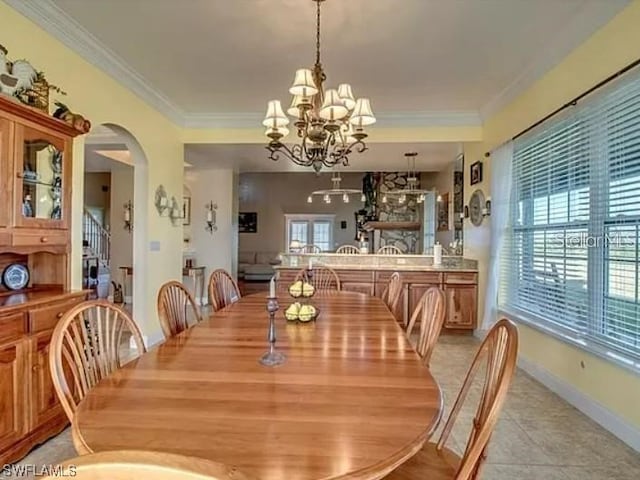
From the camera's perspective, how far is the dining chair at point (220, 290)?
10.4ft

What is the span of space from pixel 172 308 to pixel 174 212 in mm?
3311

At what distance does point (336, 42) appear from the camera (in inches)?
133

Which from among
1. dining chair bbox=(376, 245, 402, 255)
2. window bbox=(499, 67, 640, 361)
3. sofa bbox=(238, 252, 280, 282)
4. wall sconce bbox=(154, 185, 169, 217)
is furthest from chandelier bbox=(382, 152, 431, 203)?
sofa bbox=(238, 252, 280, 282)

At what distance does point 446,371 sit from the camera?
3.99m

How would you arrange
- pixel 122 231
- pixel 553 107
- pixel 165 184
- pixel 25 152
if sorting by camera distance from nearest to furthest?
1. pixel 25 152
2. pixel 553 107
3. pixel 165 184
4. pixel 122 231

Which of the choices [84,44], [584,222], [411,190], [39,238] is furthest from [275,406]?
[411,190]

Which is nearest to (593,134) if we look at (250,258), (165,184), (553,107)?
(553,107)

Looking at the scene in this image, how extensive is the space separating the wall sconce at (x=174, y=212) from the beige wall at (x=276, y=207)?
8.83 meters

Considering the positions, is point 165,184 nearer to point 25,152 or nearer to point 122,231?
point 25,152

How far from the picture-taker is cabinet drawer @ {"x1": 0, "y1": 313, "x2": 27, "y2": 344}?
215cm

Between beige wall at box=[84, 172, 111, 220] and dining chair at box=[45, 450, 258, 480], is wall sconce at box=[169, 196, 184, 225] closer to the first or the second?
dining chair at box=[45, 450, 258, 480]

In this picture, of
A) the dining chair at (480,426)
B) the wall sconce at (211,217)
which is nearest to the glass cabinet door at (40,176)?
the dining chair at (480,426)

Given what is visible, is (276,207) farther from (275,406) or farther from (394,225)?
(275,406)

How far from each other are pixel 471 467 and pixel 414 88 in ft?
13.2
